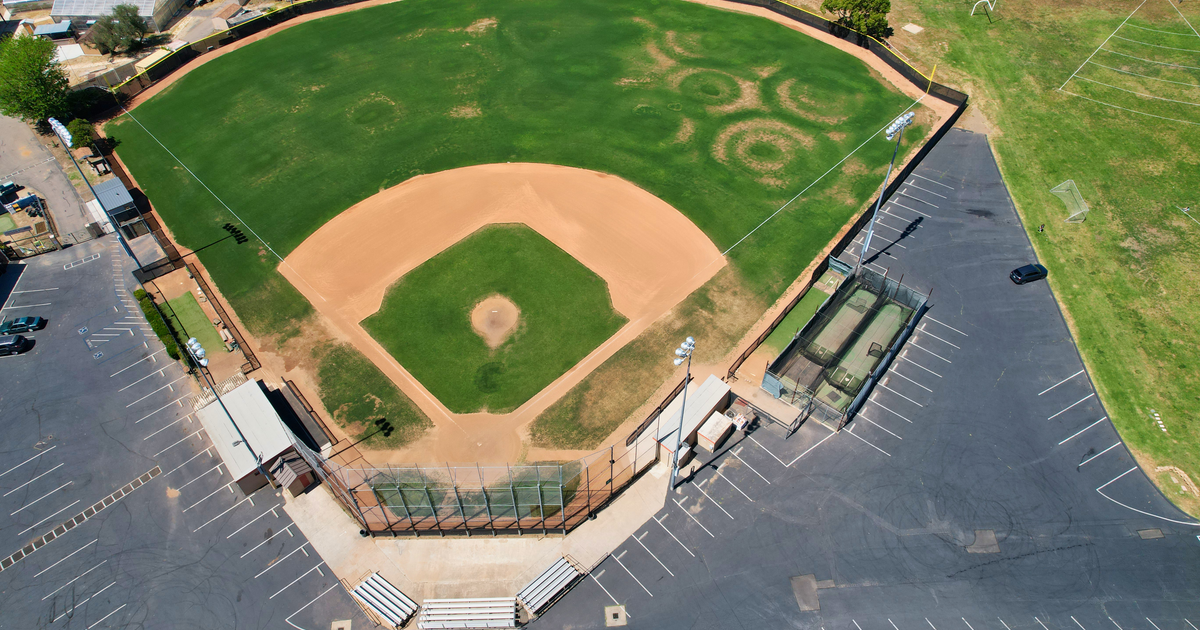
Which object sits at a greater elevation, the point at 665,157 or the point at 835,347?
the point at 665,157

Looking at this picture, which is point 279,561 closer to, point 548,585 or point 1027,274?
point 548,585

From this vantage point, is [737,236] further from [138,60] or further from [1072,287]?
[138,60]

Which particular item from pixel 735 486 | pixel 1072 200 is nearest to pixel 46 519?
pixel 735 486

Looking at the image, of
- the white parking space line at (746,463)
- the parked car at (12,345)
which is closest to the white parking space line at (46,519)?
the parked car at (12,345)

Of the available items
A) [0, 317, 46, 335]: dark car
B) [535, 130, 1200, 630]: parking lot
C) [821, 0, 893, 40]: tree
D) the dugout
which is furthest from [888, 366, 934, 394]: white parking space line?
[0, 317, 46, 335]: dark car

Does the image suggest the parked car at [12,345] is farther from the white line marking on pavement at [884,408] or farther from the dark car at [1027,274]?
the dark car at [1027,274]

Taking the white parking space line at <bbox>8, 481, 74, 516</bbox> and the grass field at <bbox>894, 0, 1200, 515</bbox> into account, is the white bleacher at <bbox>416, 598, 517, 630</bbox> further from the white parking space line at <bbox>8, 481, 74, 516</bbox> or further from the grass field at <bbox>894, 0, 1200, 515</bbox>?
the grass field at <bbox>894, 0, 1200, 515</bbox>

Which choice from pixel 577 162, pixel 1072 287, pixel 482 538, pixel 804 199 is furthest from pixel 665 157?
pixel 482 538
